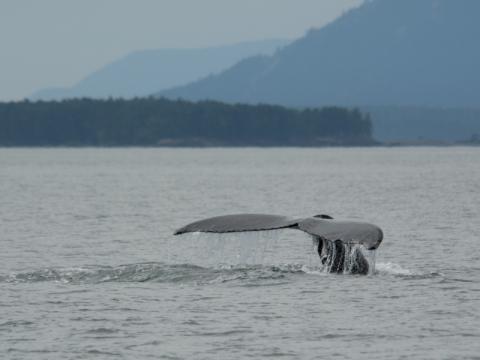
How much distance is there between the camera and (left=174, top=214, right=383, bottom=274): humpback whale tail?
1783 centimetres

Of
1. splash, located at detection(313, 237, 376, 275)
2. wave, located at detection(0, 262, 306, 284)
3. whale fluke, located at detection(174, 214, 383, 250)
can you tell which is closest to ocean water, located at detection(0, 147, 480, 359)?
wave, located at detection(0, 262, 306, 284)

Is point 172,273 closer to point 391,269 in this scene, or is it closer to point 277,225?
point 277,225

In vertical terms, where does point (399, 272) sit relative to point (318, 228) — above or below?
below

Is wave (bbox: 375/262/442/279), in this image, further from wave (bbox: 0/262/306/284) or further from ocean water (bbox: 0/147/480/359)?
wave (bbox: 0/262/306/284)

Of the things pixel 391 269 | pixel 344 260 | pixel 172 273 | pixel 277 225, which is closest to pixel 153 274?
pixel 172 273

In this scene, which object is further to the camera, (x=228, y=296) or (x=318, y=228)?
(x=228, y=296)

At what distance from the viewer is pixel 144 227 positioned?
126 ft

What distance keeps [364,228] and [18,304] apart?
17.7 feet

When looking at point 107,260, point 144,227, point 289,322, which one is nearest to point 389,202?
point 144,227

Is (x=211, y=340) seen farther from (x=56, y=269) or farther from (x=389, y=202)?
(x=389, y=202)

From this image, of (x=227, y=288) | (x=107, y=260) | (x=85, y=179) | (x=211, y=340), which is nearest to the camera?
(x=211, y=340)

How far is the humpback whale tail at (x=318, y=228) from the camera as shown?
1783cm

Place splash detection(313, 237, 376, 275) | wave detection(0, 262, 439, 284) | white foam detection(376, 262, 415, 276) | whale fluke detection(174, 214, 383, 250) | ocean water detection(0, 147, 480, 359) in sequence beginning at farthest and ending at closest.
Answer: white foam detection(376, 262, 415, 276) → wave detection(0, 262, 439, 284) → splash detection(313, 237, 376, 275) → whale fluke detection(174, 214, 383, 250) → ocean water detection(0, 147, 480, 359)

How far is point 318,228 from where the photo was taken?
63.0 feet
